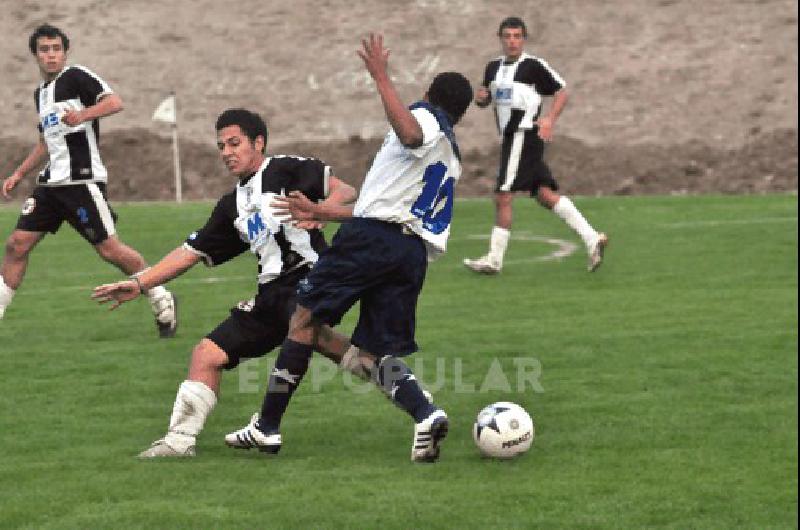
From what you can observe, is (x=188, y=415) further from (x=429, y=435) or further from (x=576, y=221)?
(x=576, y=221)

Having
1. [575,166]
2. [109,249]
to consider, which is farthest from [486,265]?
[575,166]

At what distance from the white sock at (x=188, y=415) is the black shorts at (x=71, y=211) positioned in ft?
16.1

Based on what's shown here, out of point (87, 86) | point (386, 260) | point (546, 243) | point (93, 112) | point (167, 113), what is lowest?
point (167, 113)

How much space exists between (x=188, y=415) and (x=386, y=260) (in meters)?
1.25

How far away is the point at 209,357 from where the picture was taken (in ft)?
29.9

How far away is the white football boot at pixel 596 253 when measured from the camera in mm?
17703

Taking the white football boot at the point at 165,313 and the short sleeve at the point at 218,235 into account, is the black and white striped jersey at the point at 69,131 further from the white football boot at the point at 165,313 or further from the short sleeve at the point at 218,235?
the short sleeve at the point at 218,235

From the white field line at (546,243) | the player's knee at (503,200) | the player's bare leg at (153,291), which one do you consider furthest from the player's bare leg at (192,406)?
the white field line at (546,243)

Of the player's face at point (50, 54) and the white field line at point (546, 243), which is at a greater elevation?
the player's face at point (50, 54)

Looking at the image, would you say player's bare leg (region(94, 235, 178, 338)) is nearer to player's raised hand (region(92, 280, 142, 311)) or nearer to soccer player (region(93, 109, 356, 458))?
soccer player (region(93, 109, 356, 458))

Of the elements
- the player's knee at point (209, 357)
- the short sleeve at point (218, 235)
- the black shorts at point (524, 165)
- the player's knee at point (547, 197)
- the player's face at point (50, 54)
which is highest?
the player's face at point (50, 54)

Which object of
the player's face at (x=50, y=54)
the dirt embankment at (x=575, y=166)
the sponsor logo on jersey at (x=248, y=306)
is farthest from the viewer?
the dirt embankment at (x=575, y=166)

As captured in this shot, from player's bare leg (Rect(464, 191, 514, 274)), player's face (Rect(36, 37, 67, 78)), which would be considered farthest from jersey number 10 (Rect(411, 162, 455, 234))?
player's bare leg (Rect(464, 191, 514, 274))

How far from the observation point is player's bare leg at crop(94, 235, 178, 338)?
44.2 ft
